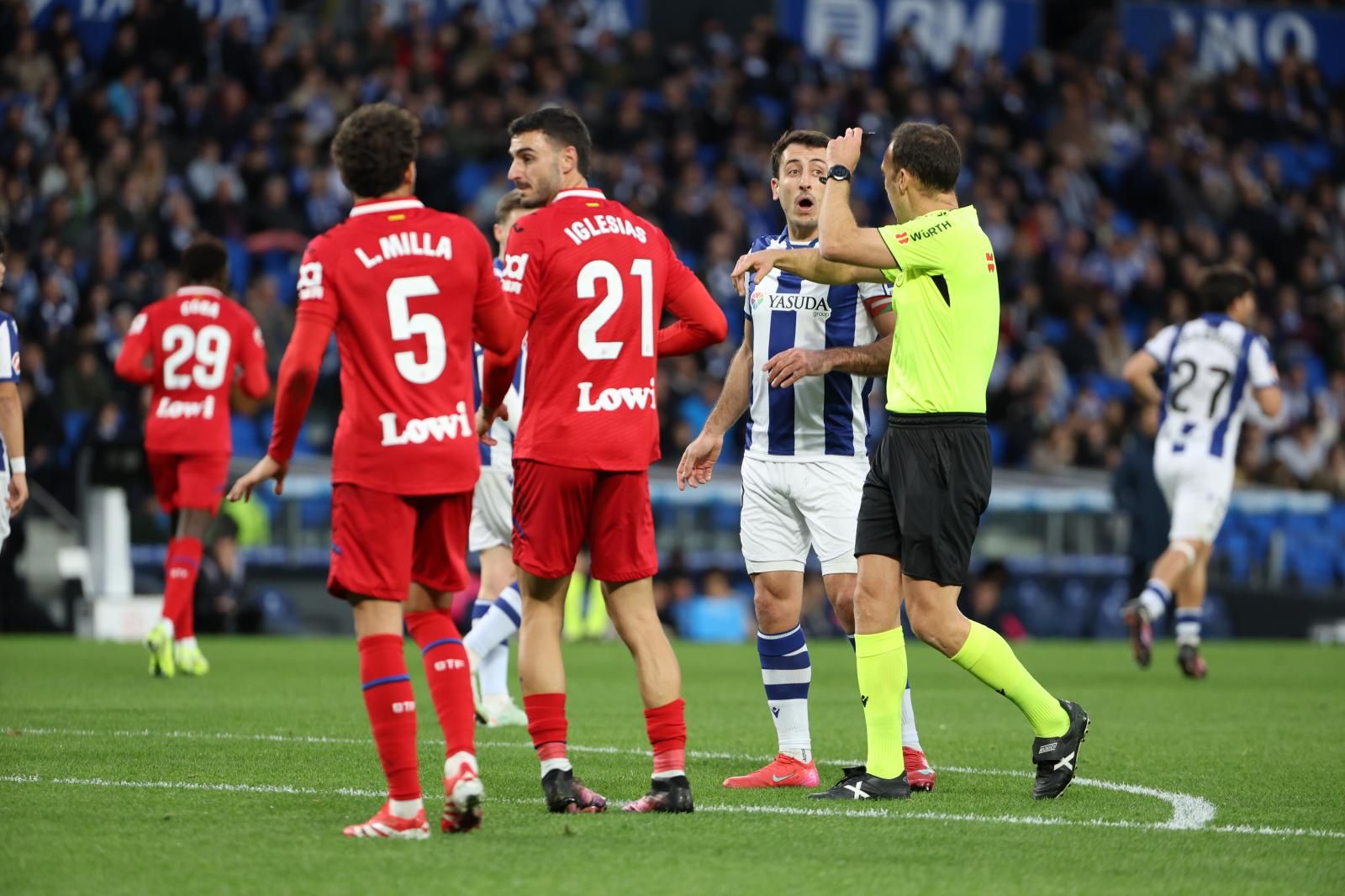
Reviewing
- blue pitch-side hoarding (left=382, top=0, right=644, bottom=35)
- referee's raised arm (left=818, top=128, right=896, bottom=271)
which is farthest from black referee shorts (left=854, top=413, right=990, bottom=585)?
blue pitch-side hoarding (left=382, top=0, right=644, bottom=35)

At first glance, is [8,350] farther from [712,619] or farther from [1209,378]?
[712,619]

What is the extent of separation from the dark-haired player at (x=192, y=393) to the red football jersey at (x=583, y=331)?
603 centimetres

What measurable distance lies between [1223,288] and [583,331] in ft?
26.4

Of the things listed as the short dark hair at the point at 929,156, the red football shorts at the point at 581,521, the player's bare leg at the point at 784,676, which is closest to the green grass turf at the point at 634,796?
the player's bare leg at the point at 784,676

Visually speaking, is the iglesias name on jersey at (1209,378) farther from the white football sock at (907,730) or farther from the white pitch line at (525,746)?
the white football sock at (907,730)

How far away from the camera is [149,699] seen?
390 inches

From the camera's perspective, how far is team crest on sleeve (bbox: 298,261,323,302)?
17.7 feet

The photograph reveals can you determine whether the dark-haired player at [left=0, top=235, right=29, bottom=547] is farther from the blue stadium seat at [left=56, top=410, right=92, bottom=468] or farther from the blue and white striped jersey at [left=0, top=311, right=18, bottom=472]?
the blue stadium seat at [left=56, top=410, right=92, bottom=468]

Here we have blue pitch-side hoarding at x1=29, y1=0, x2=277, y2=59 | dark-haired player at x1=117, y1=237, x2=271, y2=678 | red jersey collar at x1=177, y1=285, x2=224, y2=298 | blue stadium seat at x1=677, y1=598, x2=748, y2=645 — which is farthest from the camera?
blue pitch-side hoarding at x1=29, y1=0, x2=277, y2=59

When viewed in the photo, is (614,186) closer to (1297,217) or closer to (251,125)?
(251,125)

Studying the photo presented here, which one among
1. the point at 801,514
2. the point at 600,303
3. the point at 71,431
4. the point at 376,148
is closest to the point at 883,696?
the point at 801,514

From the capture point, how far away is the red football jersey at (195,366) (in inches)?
465

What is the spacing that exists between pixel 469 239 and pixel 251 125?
1652 centimetres

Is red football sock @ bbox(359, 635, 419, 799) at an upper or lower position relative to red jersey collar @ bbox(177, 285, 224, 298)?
lower
